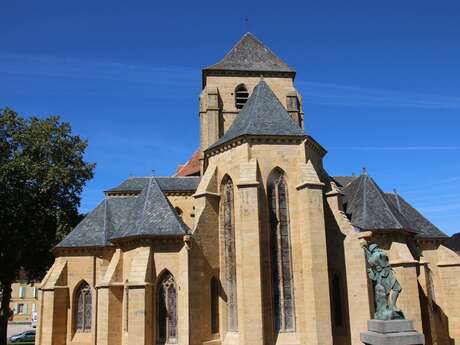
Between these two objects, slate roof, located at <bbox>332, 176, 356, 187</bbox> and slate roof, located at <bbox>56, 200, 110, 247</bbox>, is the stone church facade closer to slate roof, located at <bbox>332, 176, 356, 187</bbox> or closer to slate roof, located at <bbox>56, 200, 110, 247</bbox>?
slate roof, located at <bbox>56, 200, 110, 247</bbox>

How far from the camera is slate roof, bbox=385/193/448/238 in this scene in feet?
89.6

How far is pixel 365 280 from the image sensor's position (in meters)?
20.4

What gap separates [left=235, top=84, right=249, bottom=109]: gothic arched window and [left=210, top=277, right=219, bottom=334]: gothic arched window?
15666 millimetres

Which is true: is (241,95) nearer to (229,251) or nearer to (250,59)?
(250,59)

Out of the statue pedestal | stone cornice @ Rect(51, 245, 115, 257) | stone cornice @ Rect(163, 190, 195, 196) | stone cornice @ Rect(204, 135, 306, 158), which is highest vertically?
stone cornice @ Rect(204, 135, 306, 158)

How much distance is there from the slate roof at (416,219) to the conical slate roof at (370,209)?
3302mm

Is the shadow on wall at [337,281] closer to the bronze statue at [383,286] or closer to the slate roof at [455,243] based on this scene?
the bronze statue at [383,286]

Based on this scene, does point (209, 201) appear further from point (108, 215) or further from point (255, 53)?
point (255, 53)

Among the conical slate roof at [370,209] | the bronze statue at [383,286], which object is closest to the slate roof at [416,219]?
the conical slate roof at [370,209]

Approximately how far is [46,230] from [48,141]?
22.0 ft

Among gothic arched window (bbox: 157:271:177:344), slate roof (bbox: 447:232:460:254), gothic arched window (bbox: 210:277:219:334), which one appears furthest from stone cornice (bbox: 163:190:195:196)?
slate roof (bbox: 447:232:460:254)

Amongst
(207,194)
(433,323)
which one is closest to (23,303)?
(207,194)

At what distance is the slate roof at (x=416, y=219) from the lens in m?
27.3

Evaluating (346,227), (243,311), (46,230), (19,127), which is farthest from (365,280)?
(19,127)
